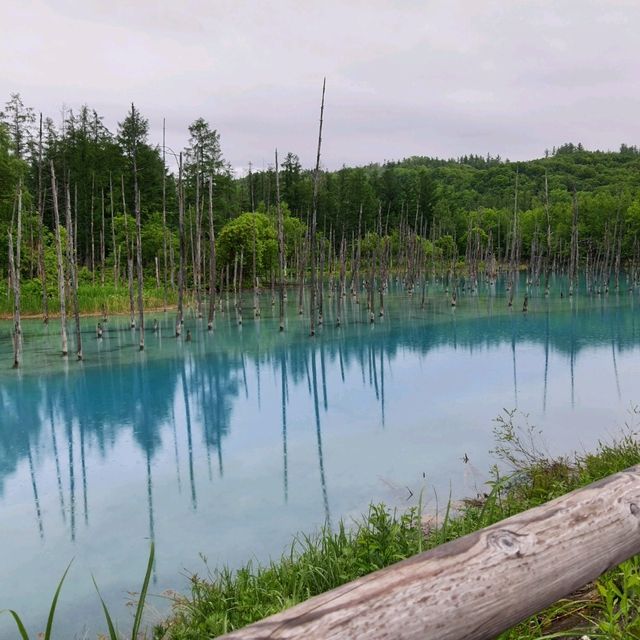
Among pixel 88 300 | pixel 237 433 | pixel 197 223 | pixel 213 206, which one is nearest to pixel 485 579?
pixel 237 433

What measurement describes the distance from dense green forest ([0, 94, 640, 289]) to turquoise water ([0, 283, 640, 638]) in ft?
22.5

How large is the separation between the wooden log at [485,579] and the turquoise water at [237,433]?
15.9 ft

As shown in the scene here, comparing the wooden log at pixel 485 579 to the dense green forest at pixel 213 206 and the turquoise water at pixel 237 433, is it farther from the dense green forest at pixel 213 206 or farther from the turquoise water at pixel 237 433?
the dense green forest at pixel 213 206

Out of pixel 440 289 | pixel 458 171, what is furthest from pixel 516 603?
pixel 458 171

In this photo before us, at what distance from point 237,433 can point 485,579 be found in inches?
432

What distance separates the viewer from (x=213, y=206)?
47188 mm

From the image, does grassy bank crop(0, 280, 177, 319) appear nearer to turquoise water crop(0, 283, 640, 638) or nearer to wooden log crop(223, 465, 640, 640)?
turquoise water crop(0, 283, 640, 638)

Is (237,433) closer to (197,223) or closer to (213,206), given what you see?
(197,223)

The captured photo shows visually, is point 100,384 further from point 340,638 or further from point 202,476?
point 340,638

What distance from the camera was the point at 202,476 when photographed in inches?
384

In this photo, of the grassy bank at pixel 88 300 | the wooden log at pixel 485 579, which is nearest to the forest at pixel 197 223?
the grassy bank at pixel 88 300

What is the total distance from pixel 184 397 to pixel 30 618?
9.64 metres

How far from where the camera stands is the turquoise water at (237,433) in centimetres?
718

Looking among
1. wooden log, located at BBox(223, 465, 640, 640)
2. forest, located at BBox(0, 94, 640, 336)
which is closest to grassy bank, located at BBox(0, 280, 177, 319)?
forest, located at BBox(0, 94, 640, 336)
